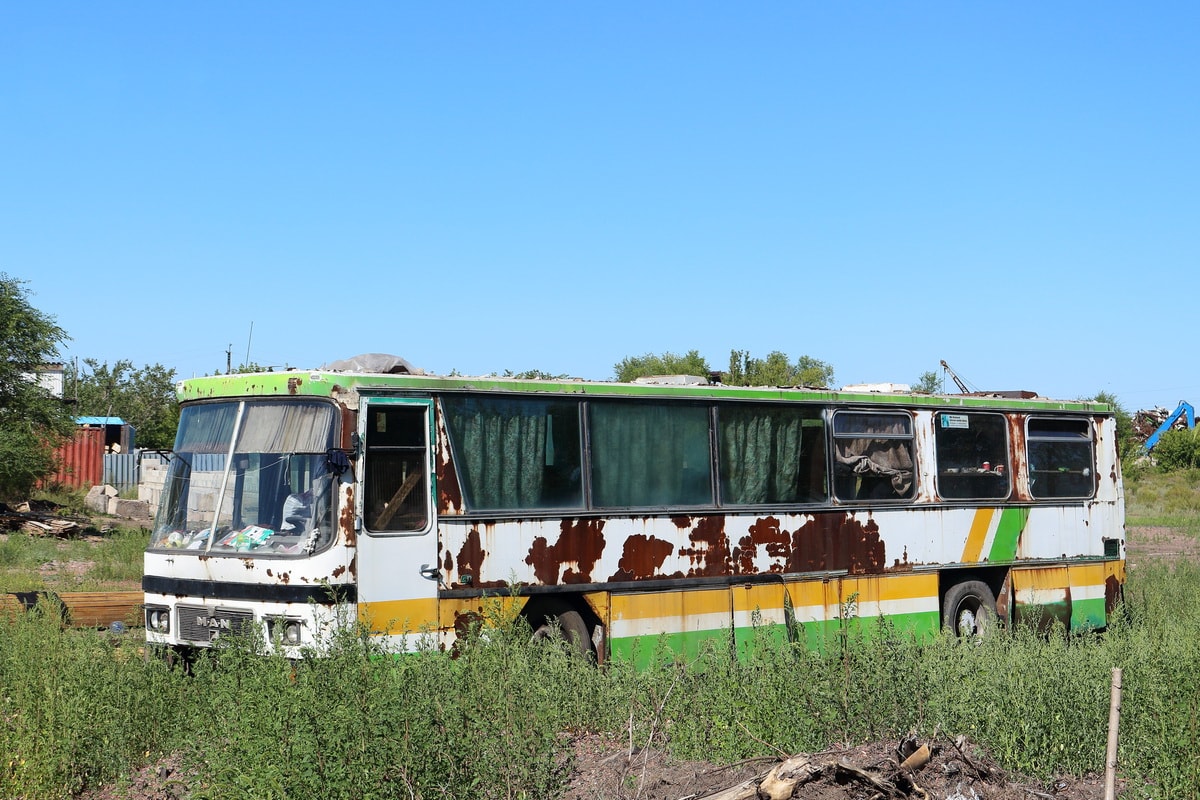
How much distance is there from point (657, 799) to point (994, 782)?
174 centimetres

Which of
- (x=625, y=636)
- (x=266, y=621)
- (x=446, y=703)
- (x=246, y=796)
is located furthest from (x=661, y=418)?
(x=246, y=796)

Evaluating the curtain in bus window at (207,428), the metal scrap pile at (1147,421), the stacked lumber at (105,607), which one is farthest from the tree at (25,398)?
the metal scrap pile at (1147,421)

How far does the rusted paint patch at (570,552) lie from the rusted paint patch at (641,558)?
10.7 inches

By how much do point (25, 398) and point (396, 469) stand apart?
2585cm

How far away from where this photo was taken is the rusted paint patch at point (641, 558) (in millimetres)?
11523

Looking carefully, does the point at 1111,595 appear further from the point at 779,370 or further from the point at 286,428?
the point at 779,370

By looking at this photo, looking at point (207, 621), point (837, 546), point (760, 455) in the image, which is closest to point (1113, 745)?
point (207, 621)

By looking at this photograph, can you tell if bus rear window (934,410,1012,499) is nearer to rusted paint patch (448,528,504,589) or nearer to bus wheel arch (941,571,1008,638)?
bus wheel arch (941,571,1008,638)

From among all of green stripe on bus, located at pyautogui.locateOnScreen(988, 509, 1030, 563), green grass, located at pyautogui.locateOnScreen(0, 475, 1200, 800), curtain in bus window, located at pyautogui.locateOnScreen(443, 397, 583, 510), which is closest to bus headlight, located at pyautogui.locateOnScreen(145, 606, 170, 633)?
green grass, located at pyautogui.locateOnScreen(0, 475, 1200, 800)

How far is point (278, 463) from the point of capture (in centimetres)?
1016

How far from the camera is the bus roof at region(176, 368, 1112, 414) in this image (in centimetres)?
1019

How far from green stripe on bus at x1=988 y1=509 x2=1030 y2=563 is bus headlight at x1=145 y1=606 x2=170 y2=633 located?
9.18 m

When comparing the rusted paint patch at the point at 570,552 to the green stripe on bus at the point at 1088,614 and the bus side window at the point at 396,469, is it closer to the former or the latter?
the bus side window at the point at 396,469

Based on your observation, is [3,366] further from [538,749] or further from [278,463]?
[538,749]
